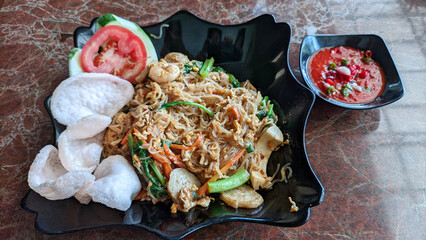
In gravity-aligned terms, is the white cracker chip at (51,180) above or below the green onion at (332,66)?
below

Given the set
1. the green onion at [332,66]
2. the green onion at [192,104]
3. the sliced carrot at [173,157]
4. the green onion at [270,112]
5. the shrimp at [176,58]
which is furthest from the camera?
the green onion at [332,66]

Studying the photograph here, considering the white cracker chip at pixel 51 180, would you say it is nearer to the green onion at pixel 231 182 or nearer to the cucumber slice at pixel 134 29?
the green onion at pixel 231 182

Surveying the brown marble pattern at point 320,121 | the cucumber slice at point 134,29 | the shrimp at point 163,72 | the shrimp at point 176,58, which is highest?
the cucumber slice at point 134,29

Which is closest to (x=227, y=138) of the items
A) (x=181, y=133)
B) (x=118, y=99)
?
(x=181, y=133)

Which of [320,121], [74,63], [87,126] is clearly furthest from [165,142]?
[320,121]

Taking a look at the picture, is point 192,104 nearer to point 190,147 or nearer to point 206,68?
point 190,147

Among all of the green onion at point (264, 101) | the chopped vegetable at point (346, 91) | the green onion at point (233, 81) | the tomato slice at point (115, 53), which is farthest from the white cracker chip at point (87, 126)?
the chopped vegetable at point (346, 91)

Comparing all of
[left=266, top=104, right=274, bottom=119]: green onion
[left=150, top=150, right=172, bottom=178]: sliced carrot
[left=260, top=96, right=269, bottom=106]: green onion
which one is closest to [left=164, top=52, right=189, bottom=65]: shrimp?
[left=260, top=96, right=269, bottom=106]: green onion
